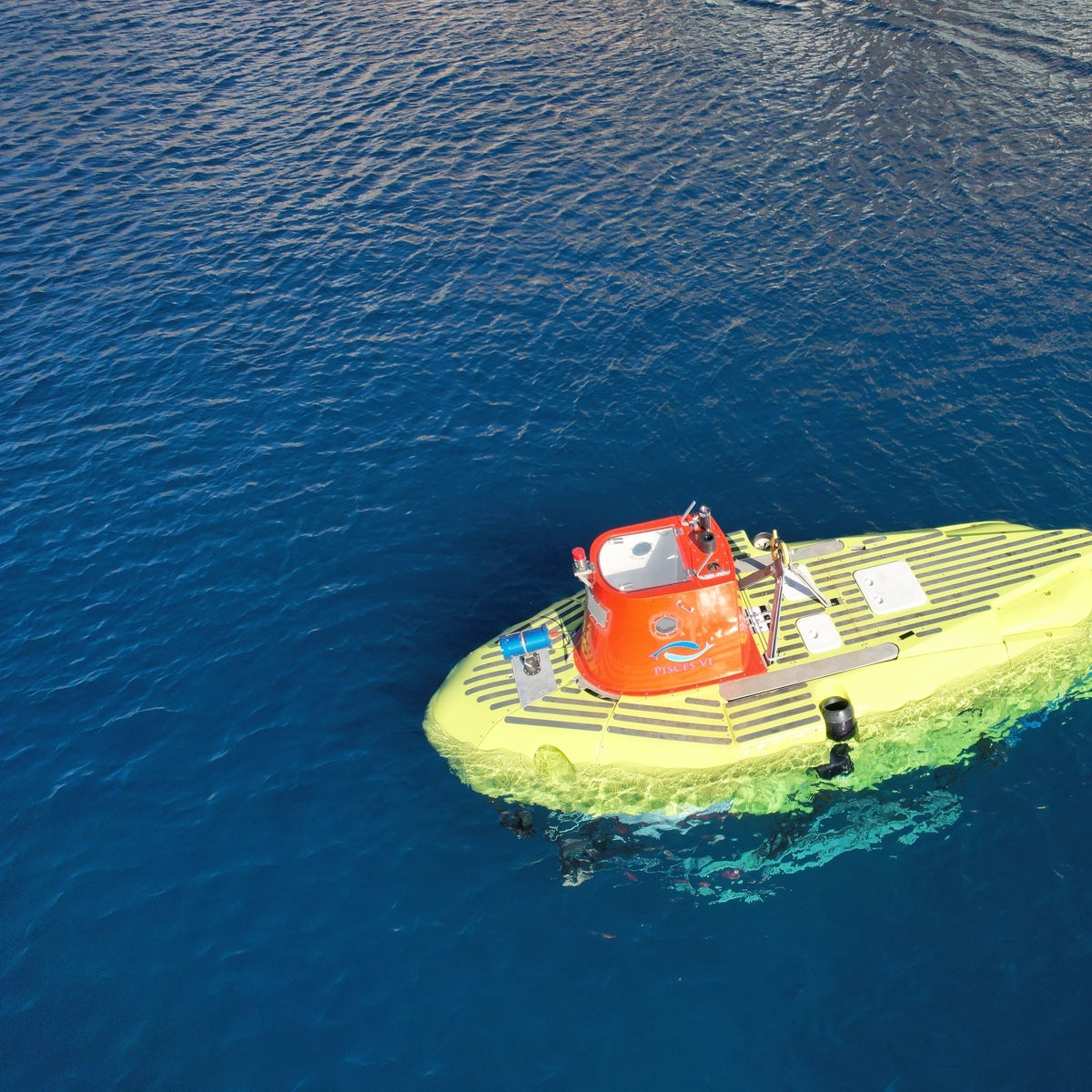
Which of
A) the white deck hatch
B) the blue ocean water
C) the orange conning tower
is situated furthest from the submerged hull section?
the blue ocean water

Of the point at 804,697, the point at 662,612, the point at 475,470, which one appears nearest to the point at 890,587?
the point at 804,697

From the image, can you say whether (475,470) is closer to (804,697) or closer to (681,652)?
(681,652)

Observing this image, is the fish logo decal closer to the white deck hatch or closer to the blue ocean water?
the blue ocean water

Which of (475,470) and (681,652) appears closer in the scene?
(681,652)

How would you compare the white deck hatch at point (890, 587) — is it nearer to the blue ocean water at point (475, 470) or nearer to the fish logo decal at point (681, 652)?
the blue ocean water at point (475, 470)

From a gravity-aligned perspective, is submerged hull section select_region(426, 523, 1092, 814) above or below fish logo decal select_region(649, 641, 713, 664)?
below

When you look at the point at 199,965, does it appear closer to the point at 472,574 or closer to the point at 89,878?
the point at 89,878

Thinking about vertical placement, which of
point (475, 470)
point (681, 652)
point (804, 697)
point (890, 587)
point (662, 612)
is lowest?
point (804, 697)

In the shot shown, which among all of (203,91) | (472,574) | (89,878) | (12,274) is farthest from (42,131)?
(89,878)
